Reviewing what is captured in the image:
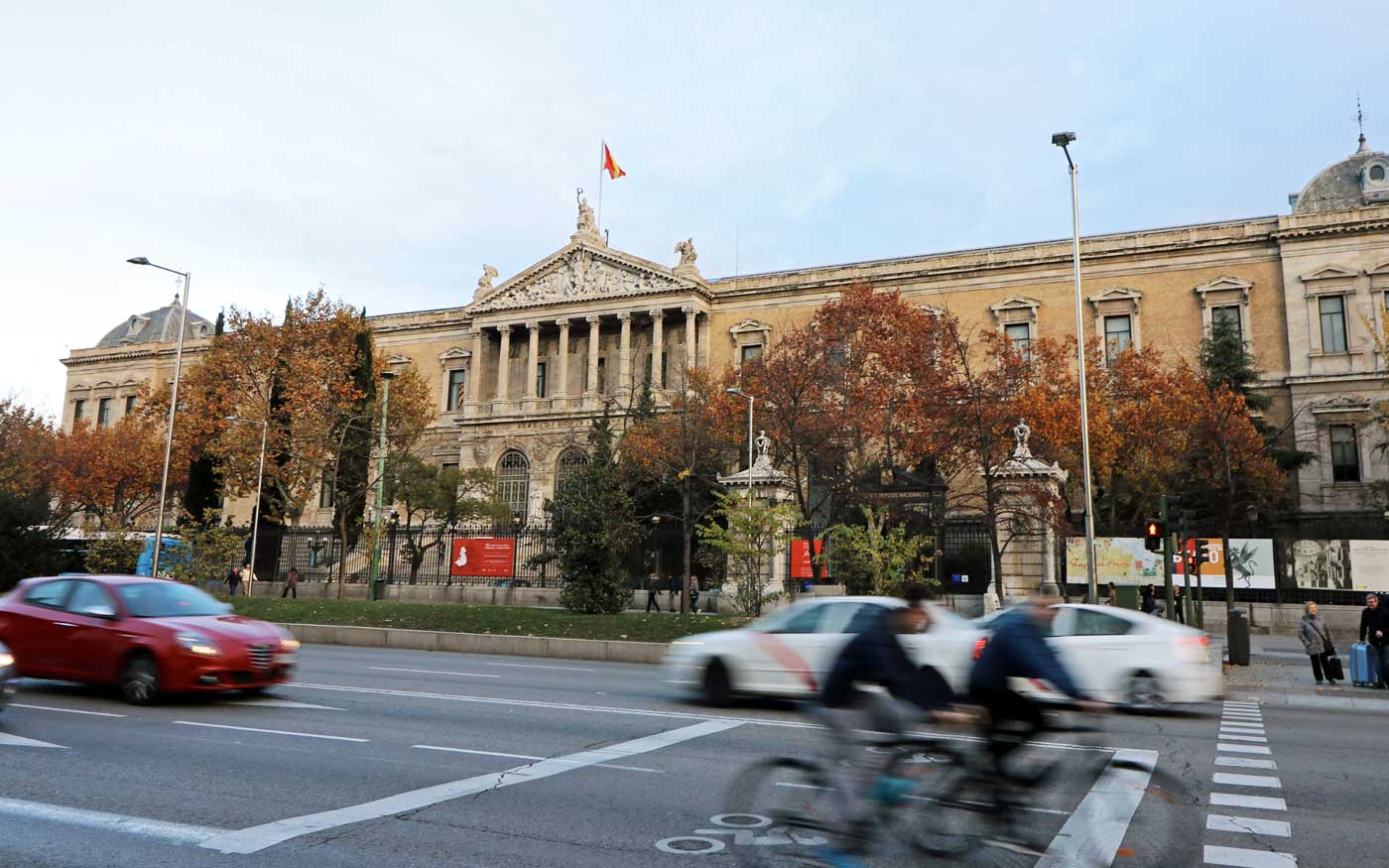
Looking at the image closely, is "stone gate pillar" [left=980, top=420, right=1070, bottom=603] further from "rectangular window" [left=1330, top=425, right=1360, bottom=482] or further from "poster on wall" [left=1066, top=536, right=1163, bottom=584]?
"rectangular window" [left=1330, top=425, right=1360, bottom=482]

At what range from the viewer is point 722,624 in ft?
73.7

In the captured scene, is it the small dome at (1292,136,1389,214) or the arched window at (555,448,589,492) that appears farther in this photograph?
the arched window at (555,448,589,492)

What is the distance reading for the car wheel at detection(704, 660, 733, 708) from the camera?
12828mm

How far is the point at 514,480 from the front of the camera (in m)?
64.8

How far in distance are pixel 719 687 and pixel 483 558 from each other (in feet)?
82.8

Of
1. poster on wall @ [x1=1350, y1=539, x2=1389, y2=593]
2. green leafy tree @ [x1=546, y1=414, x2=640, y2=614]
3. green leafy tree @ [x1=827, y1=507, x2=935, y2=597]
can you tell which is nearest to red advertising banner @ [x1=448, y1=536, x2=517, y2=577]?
green leafy tree @ [x1=546, y1=414, x2=640, y2=614]

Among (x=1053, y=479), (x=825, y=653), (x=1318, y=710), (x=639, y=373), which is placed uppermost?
(x=639, y=373)

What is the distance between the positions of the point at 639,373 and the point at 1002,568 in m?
37.4

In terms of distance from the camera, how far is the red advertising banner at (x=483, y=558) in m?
36.4

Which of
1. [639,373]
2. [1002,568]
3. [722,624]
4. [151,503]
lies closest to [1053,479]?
[1002,568]

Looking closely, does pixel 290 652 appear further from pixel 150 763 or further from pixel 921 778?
pixel 921 778

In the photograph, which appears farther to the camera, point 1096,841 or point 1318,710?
point 1318,710

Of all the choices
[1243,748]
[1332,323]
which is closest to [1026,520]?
[1243,748]

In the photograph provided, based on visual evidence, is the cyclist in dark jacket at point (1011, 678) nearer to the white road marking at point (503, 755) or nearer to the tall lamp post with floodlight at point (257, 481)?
the white road marking at point (503, 755)
